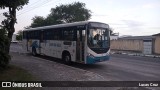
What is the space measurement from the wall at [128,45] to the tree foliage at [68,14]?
19229mm

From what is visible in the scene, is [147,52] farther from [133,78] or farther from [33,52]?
[133,78]

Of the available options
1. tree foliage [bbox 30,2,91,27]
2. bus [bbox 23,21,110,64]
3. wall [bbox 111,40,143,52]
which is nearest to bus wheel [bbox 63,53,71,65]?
bus [bbox 23,21,110,64]

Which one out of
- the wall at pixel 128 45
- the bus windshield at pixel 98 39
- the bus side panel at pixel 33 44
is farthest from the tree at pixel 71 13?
the bus windshield at pixel 98 39

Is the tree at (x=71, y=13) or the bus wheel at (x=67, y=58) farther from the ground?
the tree at (x=71, y=13)

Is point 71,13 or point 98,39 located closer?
point 98,39

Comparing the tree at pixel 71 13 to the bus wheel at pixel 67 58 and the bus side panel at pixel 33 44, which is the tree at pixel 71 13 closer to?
the bus side panel at pixel 33 44

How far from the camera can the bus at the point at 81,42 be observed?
14758 mm

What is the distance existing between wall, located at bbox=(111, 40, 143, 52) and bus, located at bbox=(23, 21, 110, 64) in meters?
21.4

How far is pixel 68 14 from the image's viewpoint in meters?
61.5

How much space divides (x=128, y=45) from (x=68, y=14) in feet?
86.3

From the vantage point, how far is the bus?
14.8 metres

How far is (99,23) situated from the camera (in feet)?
50.6

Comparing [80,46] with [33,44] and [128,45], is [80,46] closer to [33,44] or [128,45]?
[33,44]

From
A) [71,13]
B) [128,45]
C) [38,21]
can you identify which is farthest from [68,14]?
[128,45]
